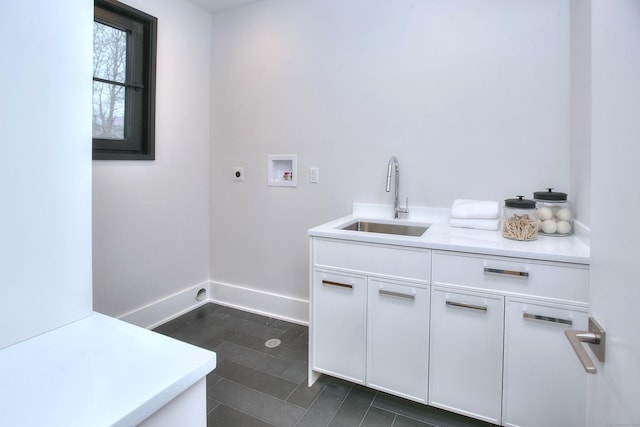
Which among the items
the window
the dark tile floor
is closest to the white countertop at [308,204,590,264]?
the dark tile floor

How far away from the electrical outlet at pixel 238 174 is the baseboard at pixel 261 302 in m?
0.94

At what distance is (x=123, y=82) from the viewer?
2.35 metres

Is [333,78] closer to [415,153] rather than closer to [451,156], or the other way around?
[415,153]

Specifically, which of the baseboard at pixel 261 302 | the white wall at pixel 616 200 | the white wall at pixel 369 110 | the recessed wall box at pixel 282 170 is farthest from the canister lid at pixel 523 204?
the baseboard at pixel 261 302

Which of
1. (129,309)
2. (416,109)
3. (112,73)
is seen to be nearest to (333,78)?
(416,109)

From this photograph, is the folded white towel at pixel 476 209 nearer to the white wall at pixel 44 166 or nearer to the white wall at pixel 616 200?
the white wall at pixel 616 200

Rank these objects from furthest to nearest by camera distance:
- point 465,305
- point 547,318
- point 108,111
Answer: point 108,111 → point 465,305 → point 547,318

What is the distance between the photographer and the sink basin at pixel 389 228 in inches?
83.4

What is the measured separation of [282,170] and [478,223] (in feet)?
4.97

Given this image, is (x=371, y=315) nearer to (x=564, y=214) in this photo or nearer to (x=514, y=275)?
(x=514, y=275)

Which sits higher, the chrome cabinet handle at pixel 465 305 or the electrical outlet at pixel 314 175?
the electrical outlet at pixel 314 175

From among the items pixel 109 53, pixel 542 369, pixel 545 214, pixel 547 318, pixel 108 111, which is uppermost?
pixel 109 53

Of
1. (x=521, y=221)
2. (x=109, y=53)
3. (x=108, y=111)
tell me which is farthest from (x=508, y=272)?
(x=109, y=53)

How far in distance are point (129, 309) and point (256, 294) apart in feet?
3.07
